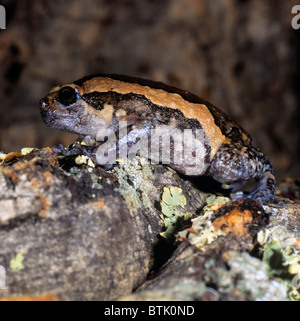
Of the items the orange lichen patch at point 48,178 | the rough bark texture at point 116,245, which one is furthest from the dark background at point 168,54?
the orange lichen patch at point 48,178

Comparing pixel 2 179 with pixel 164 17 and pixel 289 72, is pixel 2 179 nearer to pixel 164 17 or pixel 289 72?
pixel 164 17

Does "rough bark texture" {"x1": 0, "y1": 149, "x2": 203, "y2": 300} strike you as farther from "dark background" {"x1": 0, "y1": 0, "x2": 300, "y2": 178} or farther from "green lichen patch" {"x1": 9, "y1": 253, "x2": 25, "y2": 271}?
"dark background" {"x1": 0, "y1": 0, "x2": 300, "y2": 178}

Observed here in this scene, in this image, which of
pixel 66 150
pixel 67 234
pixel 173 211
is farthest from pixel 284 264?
pixel 66 150

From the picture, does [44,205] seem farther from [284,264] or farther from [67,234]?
[284,264]

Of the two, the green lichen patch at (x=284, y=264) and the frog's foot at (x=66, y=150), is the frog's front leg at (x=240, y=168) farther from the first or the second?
the frog's foot at (x=66, y=150)

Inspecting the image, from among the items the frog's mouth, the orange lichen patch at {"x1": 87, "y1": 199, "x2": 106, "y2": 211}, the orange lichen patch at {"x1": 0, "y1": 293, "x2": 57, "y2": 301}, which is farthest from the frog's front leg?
the orange lichen patch at {"x1": 0, "y1": 293, "x2": 57, "y2": 301}

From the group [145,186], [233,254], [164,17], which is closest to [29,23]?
[164,17]
